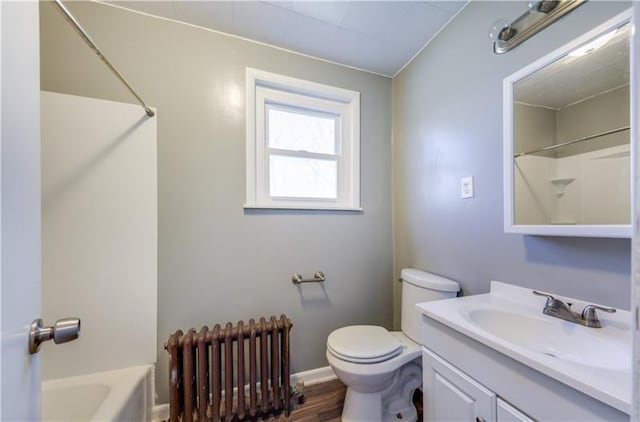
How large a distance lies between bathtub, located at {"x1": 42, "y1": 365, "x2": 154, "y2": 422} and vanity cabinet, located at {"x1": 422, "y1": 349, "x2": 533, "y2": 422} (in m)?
1.30

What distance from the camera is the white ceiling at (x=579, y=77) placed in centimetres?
73

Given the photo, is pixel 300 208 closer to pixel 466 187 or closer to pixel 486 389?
pixel 466 187

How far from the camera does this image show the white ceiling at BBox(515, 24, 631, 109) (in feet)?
2.39

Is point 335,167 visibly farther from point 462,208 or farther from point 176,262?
point 176,262

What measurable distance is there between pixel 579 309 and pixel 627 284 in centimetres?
16

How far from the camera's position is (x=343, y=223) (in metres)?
1.70

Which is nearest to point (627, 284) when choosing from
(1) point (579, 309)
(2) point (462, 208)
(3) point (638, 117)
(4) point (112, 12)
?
(1) point (579, 309)

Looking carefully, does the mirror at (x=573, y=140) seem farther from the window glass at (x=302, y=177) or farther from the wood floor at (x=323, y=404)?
the wood floor at (x=323, y=404)

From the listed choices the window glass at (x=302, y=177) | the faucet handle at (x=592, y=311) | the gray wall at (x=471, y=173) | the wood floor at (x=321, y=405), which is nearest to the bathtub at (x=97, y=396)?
the wood floor at (x=321, y=405)

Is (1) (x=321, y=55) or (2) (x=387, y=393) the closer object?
(2) (x=387, y=393)

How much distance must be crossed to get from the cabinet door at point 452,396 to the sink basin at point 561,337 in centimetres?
19

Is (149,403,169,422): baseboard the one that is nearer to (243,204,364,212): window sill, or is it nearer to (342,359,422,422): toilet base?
(342,359,422,422): toilet base

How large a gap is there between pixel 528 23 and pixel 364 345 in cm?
163

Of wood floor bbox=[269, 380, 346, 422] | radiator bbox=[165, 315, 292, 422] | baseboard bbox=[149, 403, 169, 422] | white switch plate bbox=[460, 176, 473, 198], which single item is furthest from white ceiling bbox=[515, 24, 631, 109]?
baseboard bbox=[149, 403, 169, 422]
